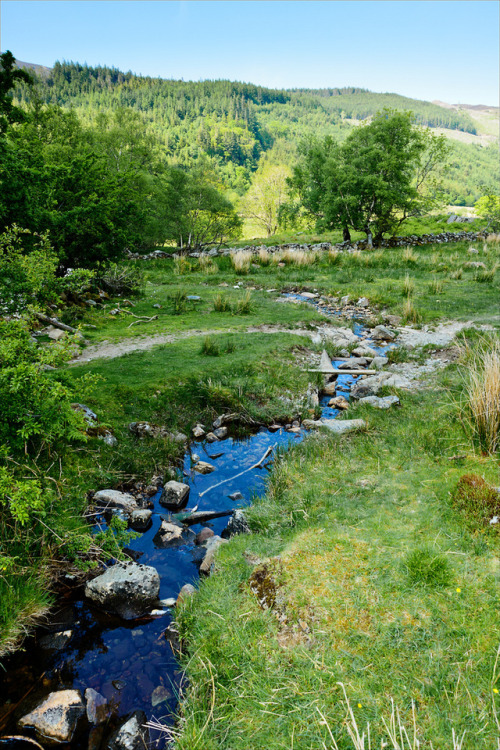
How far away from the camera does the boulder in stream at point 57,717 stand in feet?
8.79

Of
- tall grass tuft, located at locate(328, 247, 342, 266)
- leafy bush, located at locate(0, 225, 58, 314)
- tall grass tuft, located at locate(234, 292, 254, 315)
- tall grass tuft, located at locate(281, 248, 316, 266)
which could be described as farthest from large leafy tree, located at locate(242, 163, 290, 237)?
leafy bush, located at locate(0, 225, 58, 314)

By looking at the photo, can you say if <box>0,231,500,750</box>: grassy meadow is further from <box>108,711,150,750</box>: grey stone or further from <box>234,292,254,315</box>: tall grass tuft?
<box>234,292,254,315</box>: tall grass tuft

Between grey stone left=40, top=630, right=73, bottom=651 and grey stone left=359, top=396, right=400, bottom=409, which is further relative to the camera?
grey stone left=359, top=396, right=400, bottom=409

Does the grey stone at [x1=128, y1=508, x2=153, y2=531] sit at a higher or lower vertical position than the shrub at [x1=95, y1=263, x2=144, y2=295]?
lower

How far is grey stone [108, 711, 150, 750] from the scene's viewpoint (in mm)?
2643

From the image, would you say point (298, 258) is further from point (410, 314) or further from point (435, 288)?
point (410, 314)

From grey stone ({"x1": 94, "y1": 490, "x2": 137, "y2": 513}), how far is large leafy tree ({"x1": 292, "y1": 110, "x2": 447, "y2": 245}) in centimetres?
2285

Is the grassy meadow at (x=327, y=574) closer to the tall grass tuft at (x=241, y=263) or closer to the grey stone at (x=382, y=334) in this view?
the grey stone at (x=382, y=334)

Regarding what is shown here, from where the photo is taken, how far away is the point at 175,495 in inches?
200

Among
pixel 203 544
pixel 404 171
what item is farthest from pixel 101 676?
pixel 404 171

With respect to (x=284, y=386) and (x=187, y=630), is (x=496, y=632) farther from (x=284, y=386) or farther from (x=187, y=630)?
(x=284, y=386)

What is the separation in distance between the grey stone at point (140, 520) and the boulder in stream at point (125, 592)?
0.90m

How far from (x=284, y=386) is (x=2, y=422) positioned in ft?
16.6

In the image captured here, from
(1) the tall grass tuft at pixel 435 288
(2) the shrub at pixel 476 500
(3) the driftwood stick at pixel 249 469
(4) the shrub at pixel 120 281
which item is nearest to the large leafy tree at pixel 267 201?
(1) the tall grass tuft at pixel 435 288
